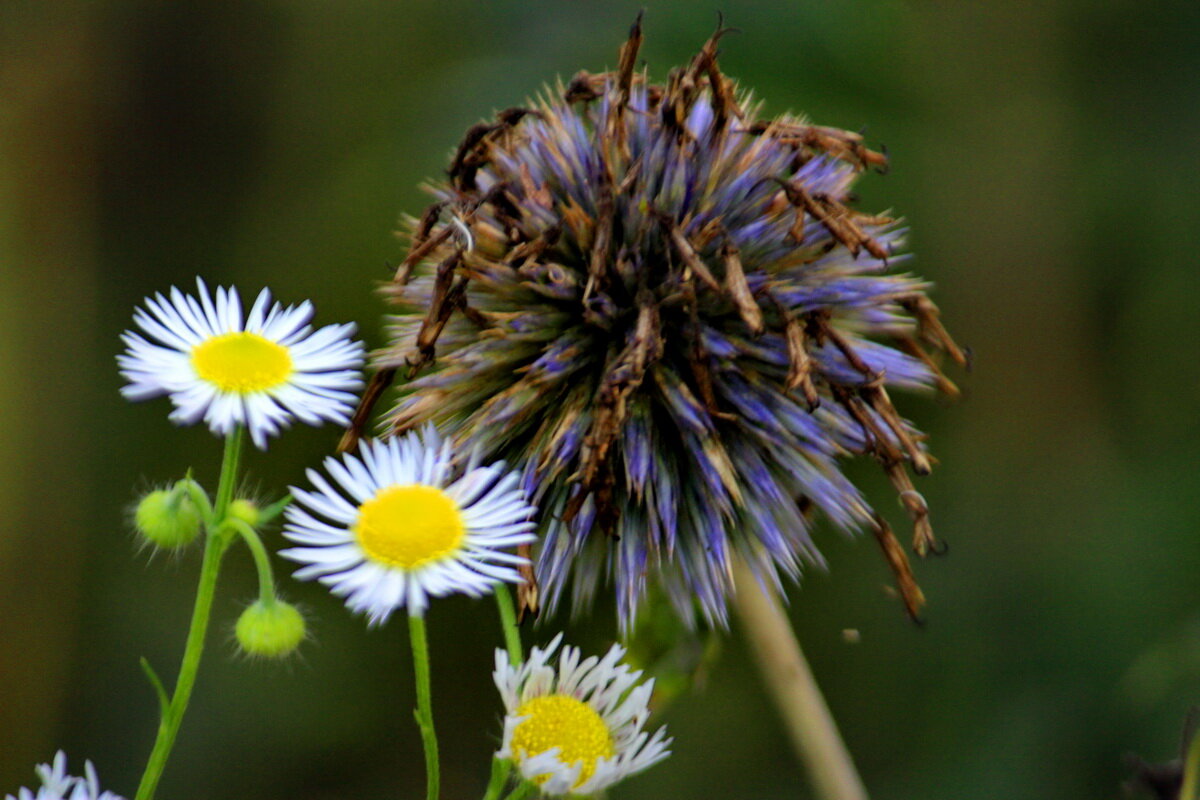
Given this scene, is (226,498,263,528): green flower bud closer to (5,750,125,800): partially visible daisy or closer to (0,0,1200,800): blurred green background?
(5,750,125,800): partially visible daisy

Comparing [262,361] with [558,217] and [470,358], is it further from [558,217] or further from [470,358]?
[558,217]

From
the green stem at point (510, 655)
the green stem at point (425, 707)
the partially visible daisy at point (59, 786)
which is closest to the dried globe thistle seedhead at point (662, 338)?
the green stem at point (510, 655)

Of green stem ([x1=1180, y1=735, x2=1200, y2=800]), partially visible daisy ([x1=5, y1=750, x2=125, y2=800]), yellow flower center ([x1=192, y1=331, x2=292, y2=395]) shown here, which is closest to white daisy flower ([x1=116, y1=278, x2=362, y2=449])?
yellow flower center ([x1=192, y1=331, x2=292, y2=395])

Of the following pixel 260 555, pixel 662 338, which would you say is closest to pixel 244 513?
pixel 260 555

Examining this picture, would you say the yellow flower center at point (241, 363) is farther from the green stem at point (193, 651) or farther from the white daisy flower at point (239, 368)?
the green stem at point (193, 651)

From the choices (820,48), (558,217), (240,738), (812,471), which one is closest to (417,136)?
(820,48)

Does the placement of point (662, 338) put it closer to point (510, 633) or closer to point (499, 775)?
point (510, 633)
